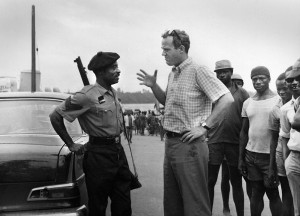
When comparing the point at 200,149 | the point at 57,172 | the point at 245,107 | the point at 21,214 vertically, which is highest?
the point at 245,107

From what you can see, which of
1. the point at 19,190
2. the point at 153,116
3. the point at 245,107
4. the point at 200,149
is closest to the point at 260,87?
the point at 245,107

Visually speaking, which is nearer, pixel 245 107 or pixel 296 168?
pixel 296 168

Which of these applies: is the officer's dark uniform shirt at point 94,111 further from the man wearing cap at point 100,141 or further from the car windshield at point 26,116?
the car windshield at point 26,116

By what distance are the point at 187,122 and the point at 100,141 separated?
86 centimetres

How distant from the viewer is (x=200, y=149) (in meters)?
3.41

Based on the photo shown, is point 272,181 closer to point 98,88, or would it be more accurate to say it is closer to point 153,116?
point 98,88

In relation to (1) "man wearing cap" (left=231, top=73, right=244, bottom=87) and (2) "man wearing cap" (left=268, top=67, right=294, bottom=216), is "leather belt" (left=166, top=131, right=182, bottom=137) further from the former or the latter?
(1) "man wearing cap" (left=231, top=73, right=244, bottom=87)

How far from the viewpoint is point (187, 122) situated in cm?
346

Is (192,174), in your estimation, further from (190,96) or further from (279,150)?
(279,150)

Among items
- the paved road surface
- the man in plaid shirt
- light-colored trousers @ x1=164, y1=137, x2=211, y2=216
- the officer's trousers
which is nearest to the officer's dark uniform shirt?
the officer's trousers

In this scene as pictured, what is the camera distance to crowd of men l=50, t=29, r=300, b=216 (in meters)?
3.40

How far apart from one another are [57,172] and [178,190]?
1044mm

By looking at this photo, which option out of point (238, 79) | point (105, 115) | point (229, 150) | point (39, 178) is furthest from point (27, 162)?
point (238, 79)

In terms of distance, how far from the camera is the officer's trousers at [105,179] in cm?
376
